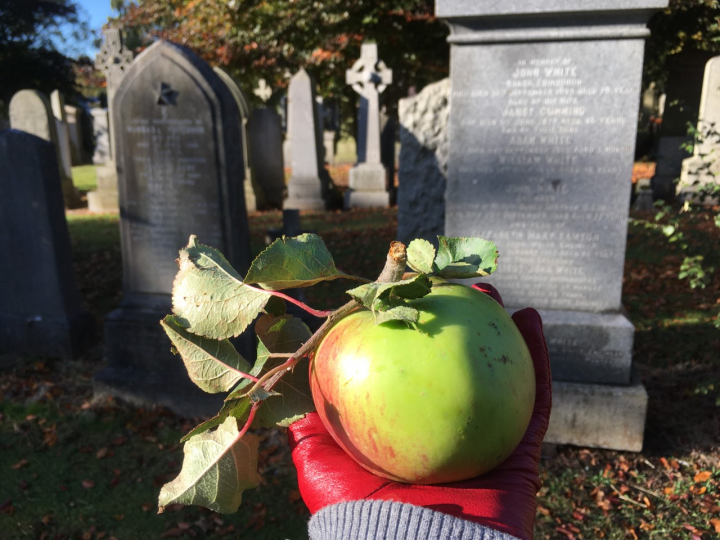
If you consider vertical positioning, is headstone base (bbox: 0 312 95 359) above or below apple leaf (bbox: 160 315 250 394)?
below

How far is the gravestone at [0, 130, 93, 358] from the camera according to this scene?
4652 mm

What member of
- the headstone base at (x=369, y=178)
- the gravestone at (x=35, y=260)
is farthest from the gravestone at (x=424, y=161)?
the headstone base at (x=369, y=178)

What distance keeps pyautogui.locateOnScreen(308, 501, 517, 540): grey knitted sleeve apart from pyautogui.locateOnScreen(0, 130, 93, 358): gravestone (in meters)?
4.64

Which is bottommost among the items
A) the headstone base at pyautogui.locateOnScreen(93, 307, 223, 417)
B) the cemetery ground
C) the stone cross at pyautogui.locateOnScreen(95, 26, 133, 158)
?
the cemetery ground

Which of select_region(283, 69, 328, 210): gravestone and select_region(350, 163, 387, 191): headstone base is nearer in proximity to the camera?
select_region(283, 69, 328, 210): gravestone

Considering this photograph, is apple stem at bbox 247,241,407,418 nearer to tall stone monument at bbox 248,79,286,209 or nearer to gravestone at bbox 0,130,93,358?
gravestone at bbox 0,130,93,358

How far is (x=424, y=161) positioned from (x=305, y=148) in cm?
621

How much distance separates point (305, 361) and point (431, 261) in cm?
39

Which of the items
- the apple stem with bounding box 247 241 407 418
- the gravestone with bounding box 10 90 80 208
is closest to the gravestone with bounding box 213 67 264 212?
the gravestone with bounding box 10 90 80 208

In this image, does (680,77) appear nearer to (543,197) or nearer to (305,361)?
(543,197)

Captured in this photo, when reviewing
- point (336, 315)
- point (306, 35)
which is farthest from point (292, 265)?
point (306, 35)

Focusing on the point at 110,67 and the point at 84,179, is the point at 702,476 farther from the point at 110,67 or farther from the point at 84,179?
the point at 84,179

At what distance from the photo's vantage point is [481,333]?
37.2 inches

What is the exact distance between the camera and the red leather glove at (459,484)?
107 cm
